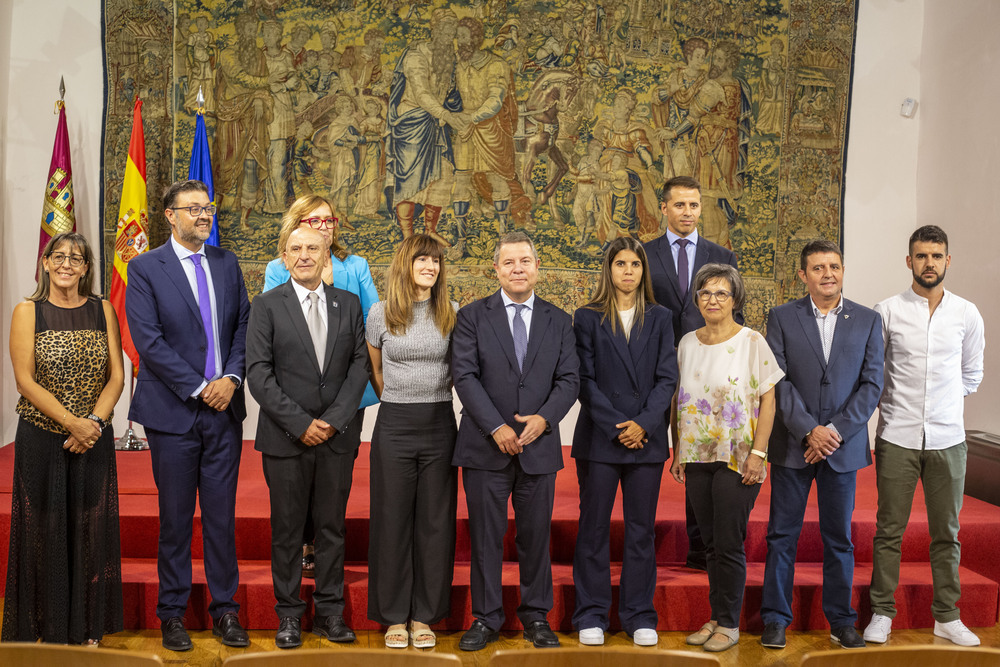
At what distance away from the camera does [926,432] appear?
3.88 m

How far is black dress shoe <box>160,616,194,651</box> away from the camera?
11.7 ft

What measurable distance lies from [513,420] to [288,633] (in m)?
1.30

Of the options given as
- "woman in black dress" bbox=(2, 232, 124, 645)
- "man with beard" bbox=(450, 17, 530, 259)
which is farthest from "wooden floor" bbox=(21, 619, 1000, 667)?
"man with beard" bbox=(450, 17, 530, 259)

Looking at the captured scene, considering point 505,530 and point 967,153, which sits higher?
point 967,153

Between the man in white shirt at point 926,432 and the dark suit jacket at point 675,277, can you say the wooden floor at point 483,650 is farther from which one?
the dark suit jacket at point 675,277

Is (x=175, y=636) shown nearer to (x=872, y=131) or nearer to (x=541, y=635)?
(x=541, y=635)

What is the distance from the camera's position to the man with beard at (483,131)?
22.0 feet

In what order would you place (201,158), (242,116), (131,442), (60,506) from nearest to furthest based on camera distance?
(60,506) → (131,442) → (201,158) → (242,116)

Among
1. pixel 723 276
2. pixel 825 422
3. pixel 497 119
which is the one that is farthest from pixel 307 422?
pixel 497 119

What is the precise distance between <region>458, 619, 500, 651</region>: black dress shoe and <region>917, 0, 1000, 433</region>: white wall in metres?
4.14

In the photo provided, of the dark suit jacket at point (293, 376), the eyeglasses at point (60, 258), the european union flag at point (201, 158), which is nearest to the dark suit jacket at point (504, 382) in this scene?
the dark suit jacket at point (293, 376)

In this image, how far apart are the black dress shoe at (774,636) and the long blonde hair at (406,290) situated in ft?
6.36

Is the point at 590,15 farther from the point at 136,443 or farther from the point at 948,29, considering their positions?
the point at 136,443

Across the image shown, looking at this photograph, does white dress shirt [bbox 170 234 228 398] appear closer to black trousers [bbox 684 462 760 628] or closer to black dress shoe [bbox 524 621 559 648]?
black dress shoe [bbox 524 621 559 648]
